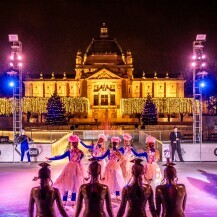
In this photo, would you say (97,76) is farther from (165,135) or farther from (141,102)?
(165,135)

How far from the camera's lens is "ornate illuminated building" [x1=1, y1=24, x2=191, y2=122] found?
106 meters

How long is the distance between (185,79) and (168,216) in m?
125

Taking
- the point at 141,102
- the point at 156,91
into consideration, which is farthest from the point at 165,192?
the point at 156,91

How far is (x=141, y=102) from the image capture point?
94312mm

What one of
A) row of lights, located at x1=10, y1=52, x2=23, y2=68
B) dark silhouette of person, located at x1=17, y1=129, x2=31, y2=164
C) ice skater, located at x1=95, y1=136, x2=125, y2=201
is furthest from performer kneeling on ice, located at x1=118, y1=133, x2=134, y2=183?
row of lights, located at x1=10, y1=52, x2=23, y2=68

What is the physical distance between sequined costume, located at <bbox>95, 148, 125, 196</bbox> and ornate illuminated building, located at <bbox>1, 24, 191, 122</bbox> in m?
83.0

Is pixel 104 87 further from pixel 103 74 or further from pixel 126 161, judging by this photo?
pixel 126 161

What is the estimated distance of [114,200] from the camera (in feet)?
42.1

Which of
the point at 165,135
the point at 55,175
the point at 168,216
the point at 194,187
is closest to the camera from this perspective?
the point at 168,216

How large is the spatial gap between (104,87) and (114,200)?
104891 millimetres

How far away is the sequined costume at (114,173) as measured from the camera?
1249 centimetres

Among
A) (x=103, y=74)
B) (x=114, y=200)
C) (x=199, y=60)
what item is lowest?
(x=114, y=200)

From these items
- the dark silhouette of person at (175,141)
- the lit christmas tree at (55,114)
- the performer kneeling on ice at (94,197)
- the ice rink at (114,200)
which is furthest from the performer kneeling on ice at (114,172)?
the lit christmas tree at (55,114)

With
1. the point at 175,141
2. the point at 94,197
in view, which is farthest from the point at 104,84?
the point at 94,197
